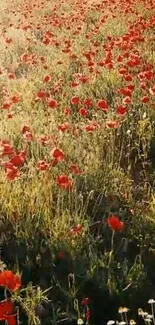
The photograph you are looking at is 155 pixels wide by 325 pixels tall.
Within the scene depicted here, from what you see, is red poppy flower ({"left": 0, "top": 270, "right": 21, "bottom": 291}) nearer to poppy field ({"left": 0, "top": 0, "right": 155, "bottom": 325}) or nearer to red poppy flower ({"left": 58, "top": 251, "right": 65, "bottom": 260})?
poppy field ({"left": 0, "top": 0, "right": 155, "bottom": 325})

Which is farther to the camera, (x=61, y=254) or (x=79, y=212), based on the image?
(x=79, y=212)

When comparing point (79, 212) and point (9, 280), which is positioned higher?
point (9, 280)

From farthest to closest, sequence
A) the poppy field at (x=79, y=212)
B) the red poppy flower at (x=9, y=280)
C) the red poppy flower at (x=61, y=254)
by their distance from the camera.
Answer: the red poppy flower at (x=61, y=254) → the poppy field at (x=79, y=212) → the red poppy flower at (x=9, y=280)

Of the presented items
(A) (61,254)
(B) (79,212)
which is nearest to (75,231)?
(A) (61,254)

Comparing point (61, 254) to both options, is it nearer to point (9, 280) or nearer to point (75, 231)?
point (75, 231)

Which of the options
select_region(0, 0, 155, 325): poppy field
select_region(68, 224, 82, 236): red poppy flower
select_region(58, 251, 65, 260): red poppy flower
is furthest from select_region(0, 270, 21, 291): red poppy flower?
select_region(68, 224, 82, 236): red poppy flower

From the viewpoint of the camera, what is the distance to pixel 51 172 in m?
3.35

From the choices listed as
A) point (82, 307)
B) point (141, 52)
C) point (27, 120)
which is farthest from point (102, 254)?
point (141, 52)

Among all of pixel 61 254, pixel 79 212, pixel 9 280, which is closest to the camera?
pixel 9 280

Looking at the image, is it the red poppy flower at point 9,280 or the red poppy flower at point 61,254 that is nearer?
the red poppy flower at point 9,280

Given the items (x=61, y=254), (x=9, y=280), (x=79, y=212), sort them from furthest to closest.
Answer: (x=79, y=212) → (x=61, y=254) → (x=9, y=280)

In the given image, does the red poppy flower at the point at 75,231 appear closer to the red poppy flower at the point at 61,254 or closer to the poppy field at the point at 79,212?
the poppy field at the point at 79,212

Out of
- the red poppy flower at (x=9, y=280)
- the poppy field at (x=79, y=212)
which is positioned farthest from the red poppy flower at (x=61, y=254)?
the red poppy flower at (x=9, y=280)

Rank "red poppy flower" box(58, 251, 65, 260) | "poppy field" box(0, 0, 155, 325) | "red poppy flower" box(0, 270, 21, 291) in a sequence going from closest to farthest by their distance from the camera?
"red poppy flower" box(0, 270, 21, 291) < "poppy field" box(0, 0, 155, 325) < "red poppy flower" box(58, 251, 65, 260)
